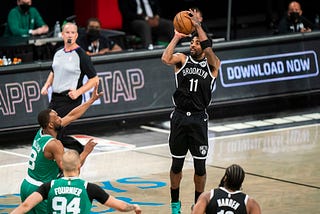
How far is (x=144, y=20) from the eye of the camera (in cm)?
2264

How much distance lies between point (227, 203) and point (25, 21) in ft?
42.9

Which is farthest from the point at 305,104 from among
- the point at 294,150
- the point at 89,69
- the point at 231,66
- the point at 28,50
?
the point at 89,69

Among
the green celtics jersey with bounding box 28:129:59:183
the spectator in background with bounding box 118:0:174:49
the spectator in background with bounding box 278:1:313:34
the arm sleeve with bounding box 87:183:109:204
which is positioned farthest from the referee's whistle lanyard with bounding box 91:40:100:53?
the arm sleeve with bounding box 87:183:109:204

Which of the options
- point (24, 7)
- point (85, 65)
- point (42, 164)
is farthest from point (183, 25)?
point (24, 7)

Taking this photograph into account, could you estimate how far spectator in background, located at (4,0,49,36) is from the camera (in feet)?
70.4

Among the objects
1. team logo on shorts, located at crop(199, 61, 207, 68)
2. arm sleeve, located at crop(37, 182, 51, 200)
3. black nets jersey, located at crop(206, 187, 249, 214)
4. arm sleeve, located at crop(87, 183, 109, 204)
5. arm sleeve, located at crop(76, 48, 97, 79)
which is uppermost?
team logo on shorts, located at crop(199, 61, 207, 68)

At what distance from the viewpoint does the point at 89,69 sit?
1457 cm

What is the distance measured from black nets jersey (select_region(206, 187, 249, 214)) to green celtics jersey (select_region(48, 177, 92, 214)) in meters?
1.19

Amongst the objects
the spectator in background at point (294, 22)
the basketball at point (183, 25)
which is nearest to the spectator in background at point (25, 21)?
the spectator in background at point (294, 22)

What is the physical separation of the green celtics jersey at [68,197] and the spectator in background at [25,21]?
1211cm

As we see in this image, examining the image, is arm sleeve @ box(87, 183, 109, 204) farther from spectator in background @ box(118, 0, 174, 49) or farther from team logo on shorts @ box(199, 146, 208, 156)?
spectator in background @ box(118, 0, 174, 49)

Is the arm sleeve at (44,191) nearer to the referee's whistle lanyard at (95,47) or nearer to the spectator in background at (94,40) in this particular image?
the spectator in background at (94,40)

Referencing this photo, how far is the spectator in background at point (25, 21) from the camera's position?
21453mm

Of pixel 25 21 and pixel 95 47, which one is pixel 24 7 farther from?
pixel 95 47
